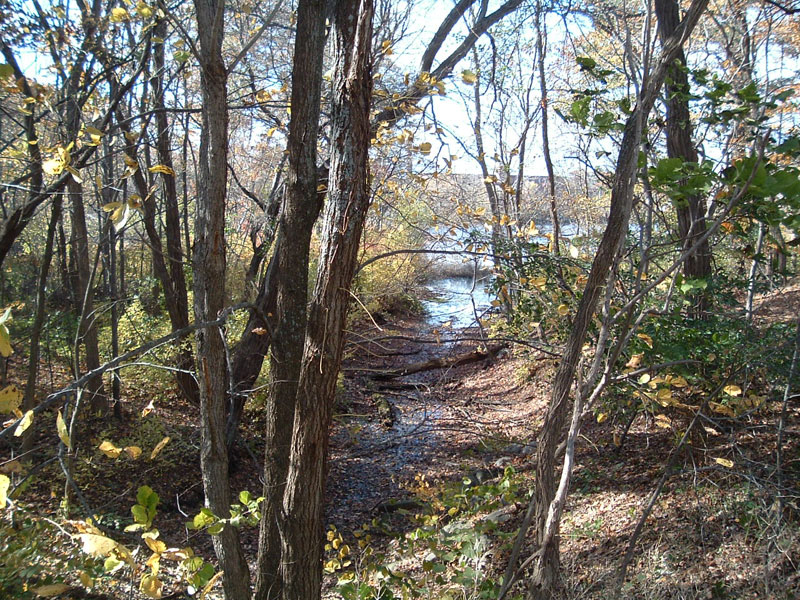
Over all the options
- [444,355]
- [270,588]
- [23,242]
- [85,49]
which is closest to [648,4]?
[270,588]

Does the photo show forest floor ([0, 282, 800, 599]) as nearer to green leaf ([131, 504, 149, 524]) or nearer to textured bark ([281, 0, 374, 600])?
textured bark ([281, 0, 374, 600])

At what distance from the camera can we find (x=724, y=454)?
4465 millimetres

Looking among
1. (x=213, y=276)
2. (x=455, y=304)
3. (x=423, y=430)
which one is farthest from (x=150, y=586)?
(x=455, y=304)

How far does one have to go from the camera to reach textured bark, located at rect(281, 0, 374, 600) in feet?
9.02

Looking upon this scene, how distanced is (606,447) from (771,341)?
7.77ft

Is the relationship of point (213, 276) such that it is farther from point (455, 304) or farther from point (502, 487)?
point (455, 304)

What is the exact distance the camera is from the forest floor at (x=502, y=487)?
355cm

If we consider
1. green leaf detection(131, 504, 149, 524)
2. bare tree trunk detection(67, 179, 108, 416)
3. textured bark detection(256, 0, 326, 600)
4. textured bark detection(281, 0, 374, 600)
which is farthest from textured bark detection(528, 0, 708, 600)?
bare tree trunk detection(67, 179, 108, 416)

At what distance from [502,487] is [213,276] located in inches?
100

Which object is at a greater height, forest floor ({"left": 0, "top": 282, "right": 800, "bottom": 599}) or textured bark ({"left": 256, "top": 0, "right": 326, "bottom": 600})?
textured bark ({"left": 256, "top": 0, "right": 326, "bottom": 600})

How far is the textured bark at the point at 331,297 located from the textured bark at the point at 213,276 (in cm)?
40

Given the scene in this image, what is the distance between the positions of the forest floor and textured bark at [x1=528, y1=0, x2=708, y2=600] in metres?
0.49

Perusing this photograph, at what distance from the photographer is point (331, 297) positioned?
2896 millimetres

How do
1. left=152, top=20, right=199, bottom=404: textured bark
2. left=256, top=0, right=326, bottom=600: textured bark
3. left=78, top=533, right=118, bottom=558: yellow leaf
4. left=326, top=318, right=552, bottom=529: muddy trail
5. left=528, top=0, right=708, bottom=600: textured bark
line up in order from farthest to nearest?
left=152, top=20, right=199, bottom=404: textured bark → left=326, top=318, right=552, bottom=529: muddy trail → left=256, top=0, right=326, bottom=600: textured bark → left=528, top=0, right=708, bottom=600: textured bark → left=78, top=533, right=118, bottom=558: yellow leaf
